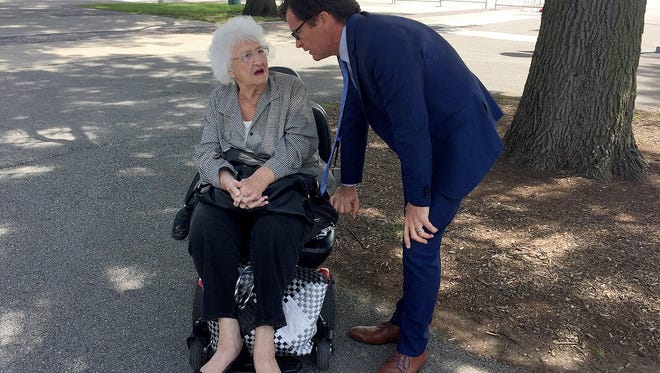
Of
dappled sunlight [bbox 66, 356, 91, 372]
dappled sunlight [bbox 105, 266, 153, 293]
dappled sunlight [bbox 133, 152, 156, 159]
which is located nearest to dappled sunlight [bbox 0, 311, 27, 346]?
dappled sunlight [bbox 66, 356, 91, 372]

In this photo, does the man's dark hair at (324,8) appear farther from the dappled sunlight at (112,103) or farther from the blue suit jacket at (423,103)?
the dappled sunlight at (112,103)

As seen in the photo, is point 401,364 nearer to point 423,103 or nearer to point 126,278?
point 423,103

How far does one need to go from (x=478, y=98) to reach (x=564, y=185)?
2661 mm

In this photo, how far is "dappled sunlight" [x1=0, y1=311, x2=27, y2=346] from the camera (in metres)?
2.76

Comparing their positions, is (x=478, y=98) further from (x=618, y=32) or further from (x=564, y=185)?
(x=618, y=32)

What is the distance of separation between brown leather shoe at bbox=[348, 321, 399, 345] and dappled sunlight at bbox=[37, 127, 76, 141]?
13.8ft

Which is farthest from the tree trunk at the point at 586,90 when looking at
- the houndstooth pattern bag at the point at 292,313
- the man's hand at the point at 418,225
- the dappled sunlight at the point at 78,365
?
the dappled sunlight at the point at 78,365

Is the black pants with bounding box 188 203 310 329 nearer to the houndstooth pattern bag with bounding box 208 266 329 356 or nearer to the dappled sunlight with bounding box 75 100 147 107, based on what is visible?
the houndstooth pattern bag with bounding box 208 266 329 356

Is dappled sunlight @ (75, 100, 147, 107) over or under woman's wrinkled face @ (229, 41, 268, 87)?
under

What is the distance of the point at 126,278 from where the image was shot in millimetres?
3346

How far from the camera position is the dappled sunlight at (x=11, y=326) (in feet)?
9.07

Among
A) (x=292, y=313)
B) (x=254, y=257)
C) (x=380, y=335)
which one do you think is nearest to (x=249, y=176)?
(x=254, y=257)

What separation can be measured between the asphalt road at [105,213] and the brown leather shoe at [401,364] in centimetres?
13

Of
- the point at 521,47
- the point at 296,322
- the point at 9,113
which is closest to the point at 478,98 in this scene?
the point at 296,322
